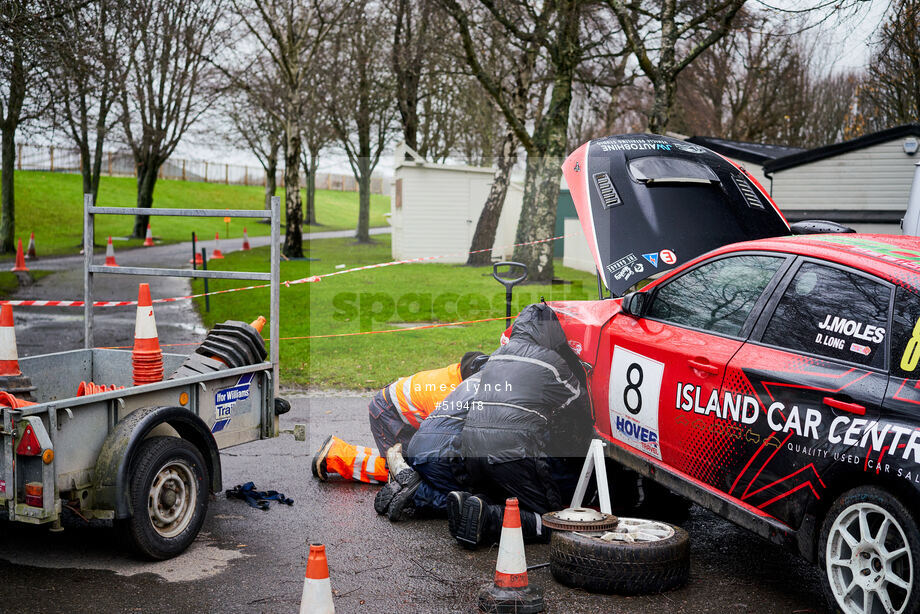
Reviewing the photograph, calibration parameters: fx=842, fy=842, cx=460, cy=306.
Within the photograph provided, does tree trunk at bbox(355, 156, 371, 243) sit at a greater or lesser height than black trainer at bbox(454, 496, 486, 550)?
greater

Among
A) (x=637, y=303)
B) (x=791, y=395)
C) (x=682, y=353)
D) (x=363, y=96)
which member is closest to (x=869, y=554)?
(x=791, y=395)

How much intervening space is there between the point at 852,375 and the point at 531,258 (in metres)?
16.0

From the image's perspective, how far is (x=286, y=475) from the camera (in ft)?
21.3

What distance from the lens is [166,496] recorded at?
475cm

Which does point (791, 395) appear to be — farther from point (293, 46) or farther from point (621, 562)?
point (293, 46)

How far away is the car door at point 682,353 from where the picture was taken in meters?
4.32

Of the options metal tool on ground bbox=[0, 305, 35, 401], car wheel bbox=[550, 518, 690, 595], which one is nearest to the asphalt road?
car wheel bbox=[550, 518, 690, 595]

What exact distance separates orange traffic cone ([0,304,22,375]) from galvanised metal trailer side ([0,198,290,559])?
0.32 metres

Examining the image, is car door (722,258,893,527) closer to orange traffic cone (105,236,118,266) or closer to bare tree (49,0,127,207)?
bare tree (49,0,127,207)

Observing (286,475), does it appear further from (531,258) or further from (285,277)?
(285,277)

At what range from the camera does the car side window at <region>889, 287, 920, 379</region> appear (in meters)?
3.44

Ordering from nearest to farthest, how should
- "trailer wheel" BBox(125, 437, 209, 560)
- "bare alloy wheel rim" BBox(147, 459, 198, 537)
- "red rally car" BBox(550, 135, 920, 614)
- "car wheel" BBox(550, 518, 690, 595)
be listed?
1. "red rally car" BBox(550, 135, 920, 614)
2. "car wheel" BBox(550, 518, 690, 595)
3. "trailer wheel" BBox(125, 437, 209, 560)
4. "bare alloy wheel rim" BBox(147, 459, 198, 537)

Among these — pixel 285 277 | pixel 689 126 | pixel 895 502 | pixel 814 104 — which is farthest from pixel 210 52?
pixel 895 502

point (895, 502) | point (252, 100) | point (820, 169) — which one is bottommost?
point (895, 502)
